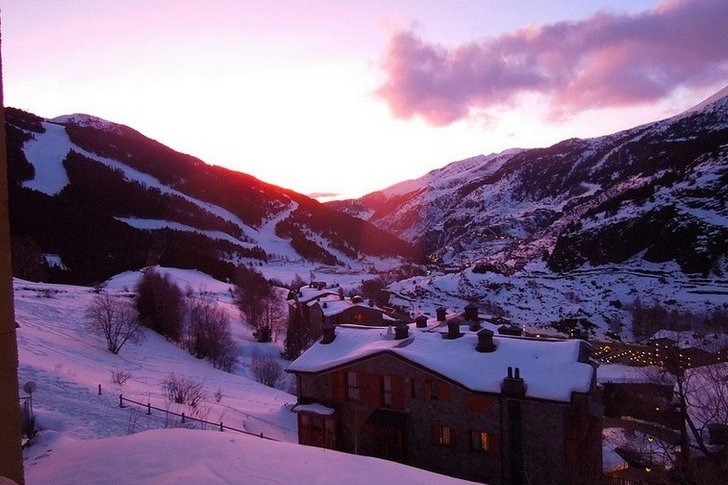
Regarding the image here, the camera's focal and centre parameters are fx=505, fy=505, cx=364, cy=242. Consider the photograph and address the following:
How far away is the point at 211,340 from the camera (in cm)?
4800

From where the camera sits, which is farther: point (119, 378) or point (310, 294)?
point (310, 294)

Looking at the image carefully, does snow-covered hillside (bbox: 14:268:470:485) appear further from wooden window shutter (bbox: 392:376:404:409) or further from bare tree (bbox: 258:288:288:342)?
wooden window shutter (bbox: 392:376:404:409)

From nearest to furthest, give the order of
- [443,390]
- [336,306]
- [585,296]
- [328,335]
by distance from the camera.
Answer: [443,390] → [328,335] → [336,306] → [585,296]

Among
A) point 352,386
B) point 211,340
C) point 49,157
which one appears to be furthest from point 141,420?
point 49,157

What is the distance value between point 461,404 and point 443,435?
1578mm

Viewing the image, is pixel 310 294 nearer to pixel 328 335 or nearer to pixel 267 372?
pixel 267 372

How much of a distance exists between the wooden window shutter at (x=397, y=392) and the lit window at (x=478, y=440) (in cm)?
333

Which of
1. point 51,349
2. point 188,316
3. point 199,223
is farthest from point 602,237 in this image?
point 199,223

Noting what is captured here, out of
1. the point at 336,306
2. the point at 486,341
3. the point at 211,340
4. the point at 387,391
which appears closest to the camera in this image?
the point at 486,341

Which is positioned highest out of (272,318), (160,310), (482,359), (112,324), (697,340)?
(482,359)

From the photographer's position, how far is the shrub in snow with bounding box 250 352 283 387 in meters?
43.2

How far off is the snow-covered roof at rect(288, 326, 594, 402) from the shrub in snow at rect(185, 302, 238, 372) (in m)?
23.8

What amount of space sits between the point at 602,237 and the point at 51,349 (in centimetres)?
9026

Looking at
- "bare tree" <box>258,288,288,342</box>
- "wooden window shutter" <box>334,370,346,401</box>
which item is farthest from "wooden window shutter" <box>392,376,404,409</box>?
"bare tree" <box>258,288,288,342</box>
